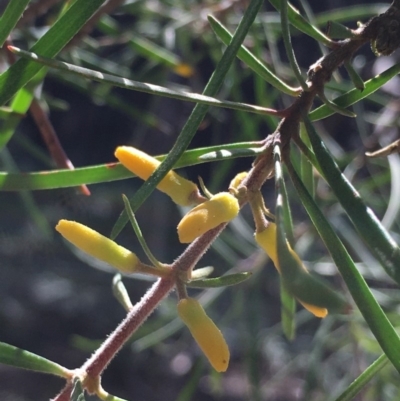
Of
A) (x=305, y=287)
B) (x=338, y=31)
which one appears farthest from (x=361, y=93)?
(x=305, y=287)

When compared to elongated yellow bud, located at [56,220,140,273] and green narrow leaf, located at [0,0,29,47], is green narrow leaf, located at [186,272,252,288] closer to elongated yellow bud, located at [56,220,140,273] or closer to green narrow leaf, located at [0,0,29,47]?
elongated yellow bud, located at [56,220,140,273]

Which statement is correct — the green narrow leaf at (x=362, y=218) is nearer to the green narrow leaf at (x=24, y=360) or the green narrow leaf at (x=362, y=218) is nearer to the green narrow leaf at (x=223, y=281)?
the green narrow leaf at (x=223, y=281)

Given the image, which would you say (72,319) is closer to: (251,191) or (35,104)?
(35,104)

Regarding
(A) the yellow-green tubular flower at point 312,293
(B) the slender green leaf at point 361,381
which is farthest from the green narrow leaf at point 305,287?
(B) the slender green leaf at point 361,381

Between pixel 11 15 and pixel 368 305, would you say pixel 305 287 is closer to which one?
pixel 368 305

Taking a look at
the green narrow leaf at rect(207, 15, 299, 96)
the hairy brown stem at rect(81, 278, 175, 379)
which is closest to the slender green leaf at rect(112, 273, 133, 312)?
Answer: the hairy brown stem at rect(81, 278, 175, 379)

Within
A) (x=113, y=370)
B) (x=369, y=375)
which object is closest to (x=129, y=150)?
(x=369, y=375)
